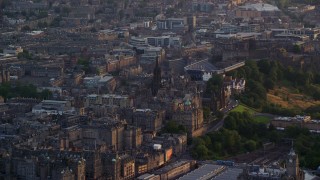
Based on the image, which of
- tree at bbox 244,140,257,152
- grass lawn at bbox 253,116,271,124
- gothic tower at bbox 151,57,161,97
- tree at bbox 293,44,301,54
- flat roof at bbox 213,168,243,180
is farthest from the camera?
tree at bbox 293,44,301,54

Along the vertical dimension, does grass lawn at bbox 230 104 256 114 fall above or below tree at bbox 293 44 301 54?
below

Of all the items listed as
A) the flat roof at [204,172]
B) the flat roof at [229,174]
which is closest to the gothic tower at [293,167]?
the flat roof at [229,174]

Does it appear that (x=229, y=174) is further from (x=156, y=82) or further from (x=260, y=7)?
(x=260, y=7)

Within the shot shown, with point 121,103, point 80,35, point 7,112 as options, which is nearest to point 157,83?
point 121,103

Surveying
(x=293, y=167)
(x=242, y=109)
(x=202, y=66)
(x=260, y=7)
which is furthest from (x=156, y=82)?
(x=260, y=7)

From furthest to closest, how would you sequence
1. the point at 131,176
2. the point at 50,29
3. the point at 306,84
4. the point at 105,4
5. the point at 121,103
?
the point at 105,4 < the point at 50,29 < the point at 306,84 < the point at 121,103 < the point at 131,176

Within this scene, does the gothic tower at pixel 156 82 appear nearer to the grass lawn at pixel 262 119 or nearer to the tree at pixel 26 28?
the grass lawn at pixel 262 119

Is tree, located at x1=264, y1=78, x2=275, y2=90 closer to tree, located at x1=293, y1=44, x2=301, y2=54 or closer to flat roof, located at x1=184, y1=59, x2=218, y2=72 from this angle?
flat roof, located at x1=184, y1=59, x2=218, y2=72

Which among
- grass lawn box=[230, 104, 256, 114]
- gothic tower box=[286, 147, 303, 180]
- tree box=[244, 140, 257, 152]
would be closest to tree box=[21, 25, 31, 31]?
grass lawn box=[230, 104, 256, 114]

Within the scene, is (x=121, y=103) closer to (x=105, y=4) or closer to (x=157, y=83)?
(x=157, y=83)

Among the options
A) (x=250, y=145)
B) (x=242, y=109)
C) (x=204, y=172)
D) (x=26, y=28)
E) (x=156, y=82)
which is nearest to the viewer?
(x=204, y=172)

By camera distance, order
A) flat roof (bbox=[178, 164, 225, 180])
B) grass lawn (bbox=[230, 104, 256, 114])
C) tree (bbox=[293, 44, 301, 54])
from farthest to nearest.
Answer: tree (bbox=[293, 44, 301, 54]) → grass lawn (bbox=[230, 104, 256, 114]) → flat roof (bbox=[178, 164, 225, 180])
